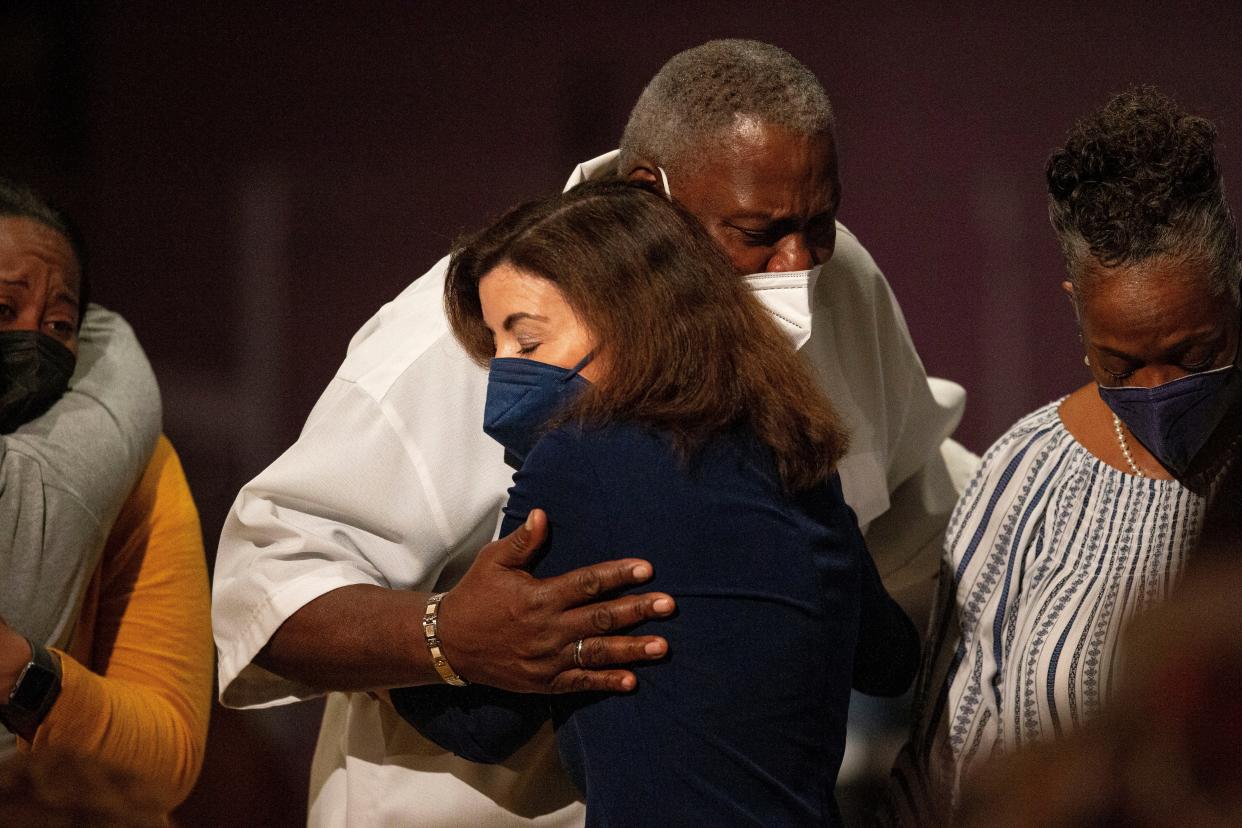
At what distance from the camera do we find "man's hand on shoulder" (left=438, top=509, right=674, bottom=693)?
1.47 metres

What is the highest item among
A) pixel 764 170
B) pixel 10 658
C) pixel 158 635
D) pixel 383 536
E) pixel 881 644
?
pixel 764 170

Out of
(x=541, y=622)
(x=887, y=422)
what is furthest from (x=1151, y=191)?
(x=541, y=622)

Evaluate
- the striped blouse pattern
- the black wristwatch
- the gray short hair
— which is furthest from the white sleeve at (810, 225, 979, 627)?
the black wristwatch

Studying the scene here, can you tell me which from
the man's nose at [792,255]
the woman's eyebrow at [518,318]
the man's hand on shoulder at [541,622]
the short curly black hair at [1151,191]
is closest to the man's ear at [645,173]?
the man's nose at [792,255]

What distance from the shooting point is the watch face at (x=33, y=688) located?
189cm

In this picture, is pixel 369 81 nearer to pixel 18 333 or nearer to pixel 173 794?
pixel 18 333

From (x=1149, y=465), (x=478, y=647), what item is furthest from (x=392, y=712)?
(x=1149, y=465)

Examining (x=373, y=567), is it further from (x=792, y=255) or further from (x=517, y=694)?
(x=792, y=255)

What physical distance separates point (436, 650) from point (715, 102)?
2.94 ft

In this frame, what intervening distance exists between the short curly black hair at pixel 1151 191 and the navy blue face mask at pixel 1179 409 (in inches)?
4.5

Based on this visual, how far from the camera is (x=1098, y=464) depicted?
1934 millimetres

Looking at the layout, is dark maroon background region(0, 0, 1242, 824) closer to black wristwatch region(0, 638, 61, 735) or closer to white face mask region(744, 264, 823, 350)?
black wristwatch region(0, 638, 61, 735)

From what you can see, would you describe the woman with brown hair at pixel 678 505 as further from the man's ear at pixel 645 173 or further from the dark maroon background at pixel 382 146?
the dark maroon background at pixel 382 146

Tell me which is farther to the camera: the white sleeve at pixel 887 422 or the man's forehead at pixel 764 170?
the white sleeve at pixel 887 422
